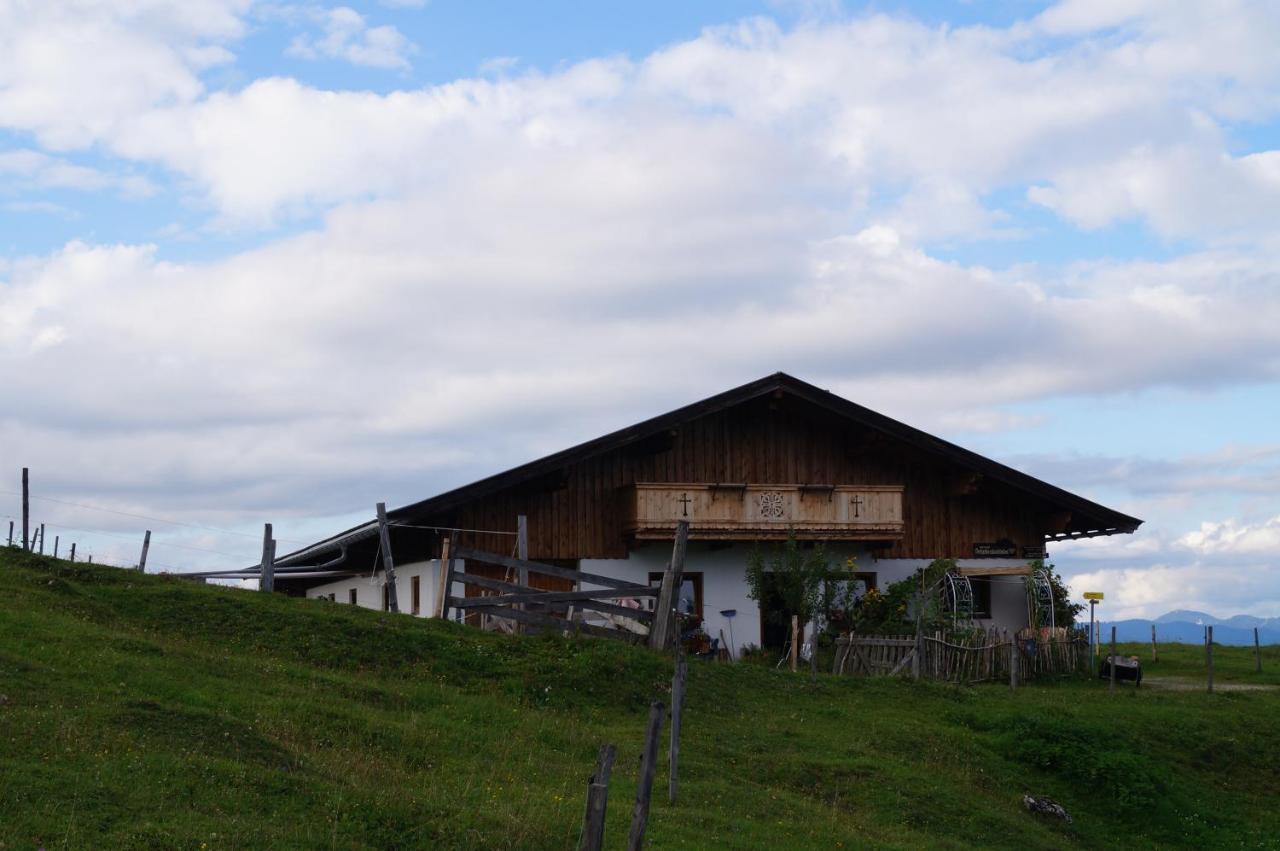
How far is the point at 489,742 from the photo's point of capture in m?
17.1

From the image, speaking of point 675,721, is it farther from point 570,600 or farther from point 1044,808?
point 570,600

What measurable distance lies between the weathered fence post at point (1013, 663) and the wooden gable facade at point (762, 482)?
5.93 m

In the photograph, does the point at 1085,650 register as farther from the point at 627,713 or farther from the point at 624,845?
the point at 624,845

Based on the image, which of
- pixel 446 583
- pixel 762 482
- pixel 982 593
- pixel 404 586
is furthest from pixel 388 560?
pixel 982 593

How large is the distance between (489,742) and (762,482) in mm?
19239

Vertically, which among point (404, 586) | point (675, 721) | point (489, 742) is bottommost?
point (489, 742)

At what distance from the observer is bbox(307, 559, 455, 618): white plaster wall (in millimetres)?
32156

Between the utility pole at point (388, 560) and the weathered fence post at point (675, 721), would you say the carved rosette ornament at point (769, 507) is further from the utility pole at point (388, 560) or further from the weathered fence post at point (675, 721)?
the weathered fence post at point (675, 721)

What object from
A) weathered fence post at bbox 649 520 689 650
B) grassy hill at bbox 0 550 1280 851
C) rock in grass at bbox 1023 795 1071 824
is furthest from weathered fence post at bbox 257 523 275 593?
rock in grass at bbox 1023 795 1071 824

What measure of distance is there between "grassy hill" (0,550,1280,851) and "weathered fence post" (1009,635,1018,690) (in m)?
0.45

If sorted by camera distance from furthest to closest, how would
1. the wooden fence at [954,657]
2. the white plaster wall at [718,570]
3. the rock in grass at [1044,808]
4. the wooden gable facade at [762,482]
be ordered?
the white plaster wall at [718,570]
the wooden gable facade at [762,482]
the wooden fence at [954,657]
the rock in grass at [1044,808]

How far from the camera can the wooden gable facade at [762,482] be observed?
32.9 meters


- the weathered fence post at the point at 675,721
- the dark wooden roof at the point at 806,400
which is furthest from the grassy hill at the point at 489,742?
the dark wooden roof at the point at 806,400

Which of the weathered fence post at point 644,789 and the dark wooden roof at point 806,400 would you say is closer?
the weathered fence post at point 644,789
